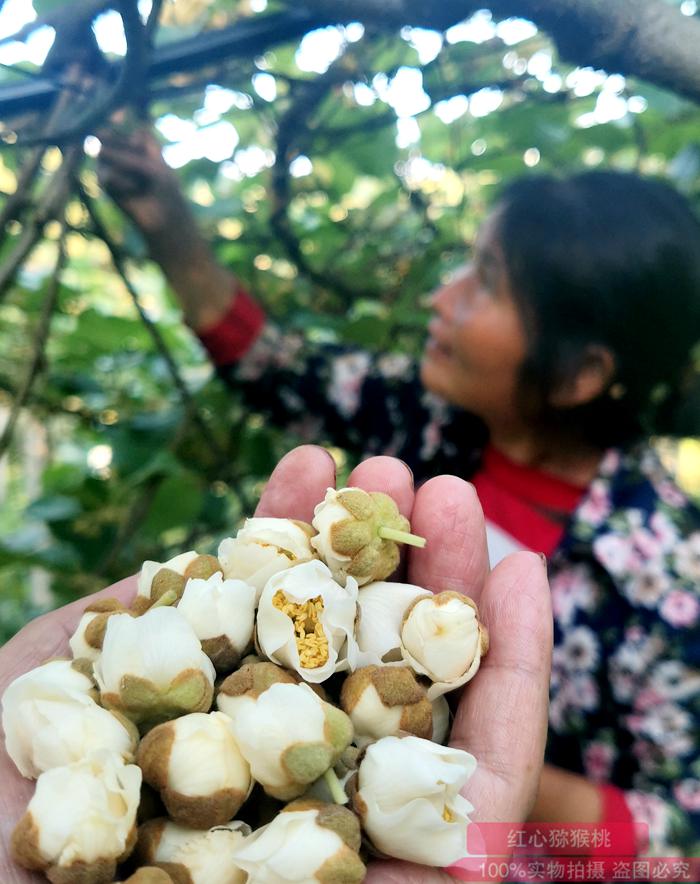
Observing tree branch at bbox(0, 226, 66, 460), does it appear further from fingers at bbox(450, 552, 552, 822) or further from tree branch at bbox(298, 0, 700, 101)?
fingers at bbox(450, 552, 552, 822)

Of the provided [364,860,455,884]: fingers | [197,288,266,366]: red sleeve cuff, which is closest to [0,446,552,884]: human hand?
[364,860,455,884]: fingers

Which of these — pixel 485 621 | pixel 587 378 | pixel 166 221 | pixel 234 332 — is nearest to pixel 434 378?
pixel 587 378

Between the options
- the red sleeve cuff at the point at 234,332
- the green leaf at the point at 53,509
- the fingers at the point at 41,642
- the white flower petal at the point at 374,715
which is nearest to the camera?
the white flower petal at the point at 374,715

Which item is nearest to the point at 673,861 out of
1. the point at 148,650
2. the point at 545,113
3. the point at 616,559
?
the point at 616,559

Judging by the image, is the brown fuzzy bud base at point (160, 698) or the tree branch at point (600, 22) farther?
the tree branch at point (600, 22)

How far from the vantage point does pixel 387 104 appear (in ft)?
A: 3.87

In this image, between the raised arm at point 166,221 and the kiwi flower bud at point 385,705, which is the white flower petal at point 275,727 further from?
the raised arm at point 166,221

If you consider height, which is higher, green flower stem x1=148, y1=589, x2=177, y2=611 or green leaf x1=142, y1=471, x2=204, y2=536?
green flower stem x1=148, y1=589, x2=177, y2=611

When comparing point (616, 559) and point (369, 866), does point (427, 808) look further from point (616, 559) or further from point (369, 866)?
point (616, 559)

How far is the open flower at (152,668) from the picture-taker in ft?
1.81

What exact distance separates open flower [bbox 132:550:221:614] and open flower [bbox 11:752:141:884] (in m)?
0.16

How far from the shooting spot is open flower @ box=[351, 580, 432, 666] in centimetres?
64

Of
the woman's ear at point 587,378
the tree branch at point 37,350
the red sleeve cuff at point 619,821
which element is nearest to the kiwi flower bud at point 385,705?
the tree branch at point 37,350

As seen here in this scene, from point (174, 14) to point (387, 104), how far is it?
0.33m
